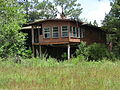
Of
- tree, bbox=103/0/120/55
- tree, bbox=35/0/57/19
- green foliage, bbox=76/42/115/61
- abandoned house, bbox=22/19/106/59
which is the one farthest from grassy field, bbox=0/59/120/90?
tree, bbox=35/0/57/19

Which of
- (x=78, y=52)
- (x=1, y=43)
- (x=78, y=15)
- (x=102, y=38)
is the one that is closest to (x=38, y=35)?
(x=78, y=52)

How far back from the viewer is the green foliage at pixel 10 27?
1548cm

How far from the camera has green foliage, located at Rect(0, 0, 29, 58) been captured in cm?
1548

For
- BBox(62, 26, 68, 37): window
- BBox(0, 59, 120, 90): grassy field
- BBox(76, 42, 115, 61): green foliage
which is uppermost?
BBox(62, 26, 68, 37): window

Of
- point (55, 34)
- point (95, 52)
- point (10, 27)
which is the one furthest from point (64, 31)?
point (10, 27)

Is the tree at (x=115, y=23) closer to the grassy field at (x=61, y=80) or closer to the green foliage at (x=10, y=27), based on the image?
the green foliage at (x=10, y=27)

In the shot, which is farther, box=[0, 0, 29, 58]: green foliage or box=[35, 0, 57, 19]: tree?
box=[35, 0, 57, 19]: tree

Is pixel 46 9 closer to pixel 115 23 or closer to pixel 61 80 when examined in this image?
pixel 115 23

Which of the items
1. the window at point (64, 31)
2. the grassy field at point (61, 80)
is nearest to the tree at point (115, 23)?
the window at point (64, 31)

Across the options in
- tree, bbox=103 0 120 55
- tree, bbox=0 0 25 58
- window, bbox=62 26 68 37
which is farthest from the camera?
window, bbox=62 26 68 37

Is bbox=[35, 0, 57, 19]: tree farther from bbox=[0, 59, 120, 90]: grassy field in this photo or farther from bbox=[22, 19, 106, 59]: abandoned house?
bbox=[0, 59, 120, 90]: grassy field

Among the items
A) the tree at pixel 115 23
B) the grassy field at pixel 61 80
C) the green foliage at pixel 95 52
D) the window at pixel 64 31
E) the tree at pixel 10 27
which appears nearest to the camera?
the grassy field at pixel 61 80

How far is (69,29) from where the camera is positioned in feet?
108

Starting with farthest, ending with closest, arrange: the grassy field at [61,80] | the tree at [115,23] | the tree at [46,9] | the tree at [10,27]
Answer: the tree at [46,9] < the tree at [115,23] < the tree at [10,27] < the grassy field at [61,80]
